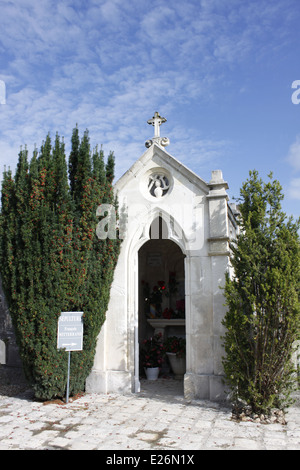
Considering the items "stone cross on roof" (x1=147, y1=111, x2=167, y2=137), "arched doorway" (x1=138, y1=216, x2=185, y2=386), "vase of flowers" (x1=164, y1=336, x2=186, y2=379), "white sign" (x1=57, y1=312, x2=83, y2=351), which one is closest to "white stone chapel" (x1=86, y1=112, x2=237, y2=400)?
"stone cross on roof" (x1=147, y1=111, x2=167, y2=137)

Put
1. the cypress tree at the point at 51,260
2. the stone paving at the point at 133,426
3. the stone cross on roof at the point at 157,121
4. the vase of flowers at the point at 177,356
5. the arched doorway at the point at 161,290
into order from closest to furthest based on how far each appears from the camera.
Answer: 1. the stone paving at the point at 133,426
2. the cypress tree at the point at 51,260
3. the stone cross on roof at the point at 157,121
4. the vase of flowers at the point at 177,356
5. the arched doorway at the point at 161,290

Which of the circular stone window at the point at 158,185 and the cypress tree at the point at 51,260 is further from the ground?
the circular stone window at the point at 158,185

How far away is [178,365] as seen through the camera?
9.15 metres

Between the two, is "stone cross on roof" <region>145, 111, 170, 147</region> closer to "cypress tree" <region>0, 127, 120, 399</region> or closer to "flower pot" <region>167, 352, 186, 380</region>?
"cypress tree" <region>0, 127, 120, 399</region>

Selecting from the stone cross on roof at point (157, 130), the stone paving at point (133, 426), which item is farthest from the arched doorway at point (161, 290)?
the stone paving at point (133, 426)

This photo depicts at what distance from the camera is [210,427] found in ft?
17.6

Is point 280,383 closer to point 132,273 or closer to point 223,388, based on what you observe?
point 223,388

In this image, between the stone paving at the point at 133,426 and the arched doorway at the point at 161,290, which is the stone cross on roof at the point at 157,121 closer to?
the arched doorway at the point at 161,290

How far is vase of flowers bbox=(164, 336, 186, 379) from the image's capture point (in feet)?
29.8

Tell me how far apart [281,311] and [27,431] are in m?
3.99

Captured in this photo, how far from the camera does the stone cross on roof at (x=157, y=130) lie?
8.11 metres

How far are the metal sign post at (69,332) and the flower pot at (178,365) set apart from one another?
2.98 m
